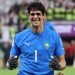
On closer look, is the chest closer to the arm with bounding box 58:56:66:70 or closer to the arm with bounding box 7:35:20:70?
the arm with bounding box 7:35:20:70

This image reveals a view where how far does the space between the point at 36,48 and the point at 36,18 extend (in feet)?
1.38

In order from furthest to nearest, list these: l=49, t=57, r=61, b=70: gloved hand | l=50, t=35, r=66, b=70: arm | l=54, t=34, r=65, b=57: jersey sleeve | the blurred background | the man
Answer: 1. the blurred background
2. l=54, t=34, r=65, b=57: jersey sleeve
3. the man
4. l=50, t=35, r=66, b=70: arm
5. l=49, t=57, r=61, b=70: gloved hand

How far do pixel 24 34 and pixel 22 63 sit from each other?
1.34ft

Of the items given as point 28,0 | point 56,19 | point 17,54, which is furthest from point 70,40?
point 17,54

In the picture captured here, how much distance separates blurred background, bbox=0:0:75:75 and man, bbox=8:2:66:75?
1242 centimetres

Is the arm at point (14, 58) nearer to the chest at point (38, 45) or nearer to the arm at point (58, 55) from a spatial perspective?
the chest at point (38, 45)

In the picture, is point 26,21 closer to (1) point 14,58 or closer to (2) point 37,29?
(2) point 37,29

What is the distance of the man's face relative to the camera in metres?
7.09

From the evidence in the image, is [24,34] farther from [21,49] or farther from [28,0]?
[28,0]

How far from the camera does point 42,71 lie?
7.15 metres

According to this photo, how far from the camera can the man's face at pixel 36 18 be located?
23.3 feet

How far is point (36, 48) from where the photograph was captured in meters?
7.18

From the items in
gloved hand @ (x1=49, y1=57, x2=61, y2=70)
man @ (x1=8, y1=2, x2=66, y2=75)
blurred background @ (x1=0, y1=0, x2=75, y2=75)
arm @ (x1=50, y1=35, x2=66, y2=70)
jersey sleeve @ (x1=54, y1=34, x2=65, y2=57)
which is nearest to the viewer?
gloved hand @ (x1=49, y1=57, x2=61, y2=70)

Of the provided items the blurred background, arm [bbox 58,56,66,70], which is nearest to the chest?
arm [bbox 58,56,66,70]
